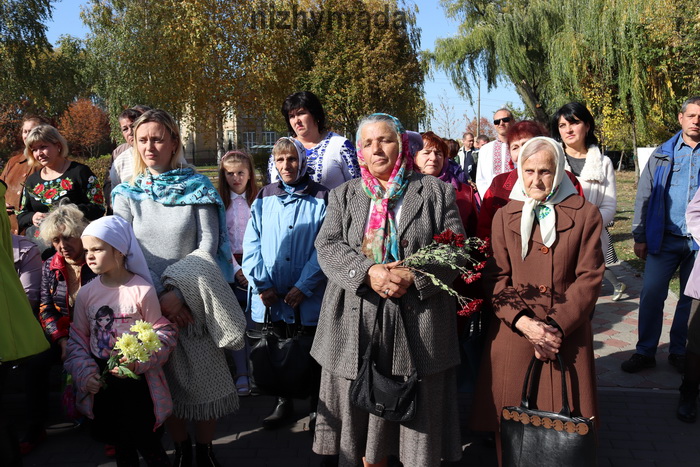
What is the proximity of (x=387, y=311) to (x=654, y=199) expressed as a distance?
3.10m

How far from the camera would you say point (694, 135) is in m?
4.46

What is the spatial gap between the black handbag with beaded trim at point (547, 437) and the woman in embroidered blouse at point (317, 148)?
7.32ft

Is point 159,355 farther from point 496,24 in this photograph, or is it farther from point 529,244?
point 496,24

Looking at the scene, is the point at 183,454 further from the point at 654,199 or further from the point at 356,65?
the point at 356,65

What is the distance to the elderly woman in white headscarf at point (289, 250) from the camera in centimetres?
362

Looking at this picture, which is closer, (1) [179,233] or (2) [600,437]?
(1) [179,233]

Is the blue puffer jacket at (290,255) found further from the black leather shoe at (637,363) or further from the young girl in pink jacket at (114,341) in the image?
the black leather shoe at (637,363)

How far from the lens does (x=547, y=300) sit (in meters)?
2.92

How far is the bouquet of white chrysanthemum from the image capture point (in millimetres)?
2604

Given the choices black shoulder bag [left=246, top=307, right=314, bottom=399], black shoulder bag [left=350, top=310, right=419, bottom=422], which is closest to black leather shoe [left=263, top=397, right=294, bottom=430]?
black shoulder bag [left=246, top=307, right=314, bottom=399]

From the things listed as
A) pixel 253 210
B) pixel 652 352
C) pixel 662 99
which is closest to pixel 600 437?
pixel 652 352

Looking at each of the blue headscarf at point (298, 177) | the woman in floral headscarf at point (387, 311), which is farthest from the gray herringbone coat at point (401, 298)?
the blue headscarf at point (298, 177)

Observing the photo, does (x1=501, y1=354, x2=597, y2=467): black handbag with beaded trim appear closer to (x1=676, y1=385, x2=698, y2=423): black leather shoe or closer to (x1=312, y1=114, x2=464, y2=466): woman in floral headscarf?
(x1=312, y1=114, x2=464, y2=466): woman in floral headscarf

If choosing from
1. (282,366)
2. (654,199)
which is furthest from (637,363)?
(282,366)
